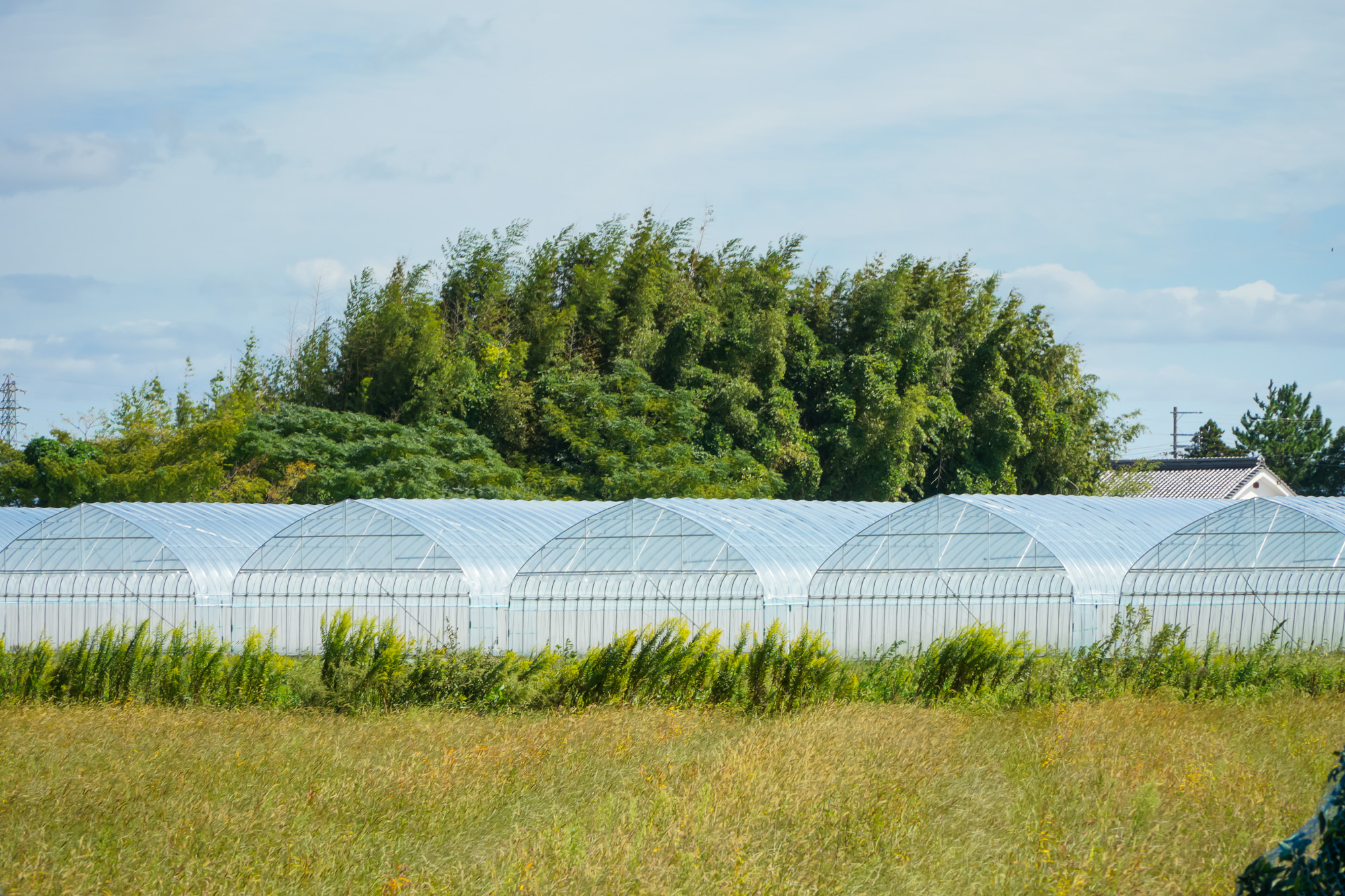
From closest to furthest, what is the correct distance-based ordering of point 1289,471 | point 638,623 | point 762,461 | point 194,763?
point 194,763
point 638,623
point 762,461
point 1289,471

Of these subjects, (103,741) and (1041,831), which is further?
(103,741)

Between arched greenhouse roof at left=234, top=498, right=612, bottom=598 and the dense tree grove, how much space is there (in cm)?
873

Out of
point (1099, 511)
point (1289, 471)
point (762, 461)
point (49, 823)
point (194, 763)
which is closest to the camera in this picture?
point (49, 823)

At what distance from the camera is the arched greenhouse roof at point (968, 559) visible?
21.0 m

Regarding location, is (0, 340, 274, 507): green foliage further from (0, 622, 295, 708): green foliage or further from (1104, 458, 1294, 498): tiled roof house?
(1104, 458, 1294, 498): tiled roof house

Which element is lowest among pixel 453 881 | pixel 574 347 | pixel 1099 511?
pixel 453 881

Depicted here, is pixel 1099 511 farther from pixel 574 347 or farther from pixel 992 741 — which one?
pixel 574 347

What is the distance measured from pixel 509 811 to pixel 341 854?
159 centimetres

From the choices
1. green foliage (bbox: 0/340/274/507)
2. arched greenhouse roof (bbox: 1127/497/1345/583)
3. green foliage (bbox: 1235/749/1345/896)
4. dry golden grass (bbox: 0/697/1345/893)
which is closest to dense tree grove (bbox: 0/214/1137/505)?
green foliage (bbox: 0/340/274/507)

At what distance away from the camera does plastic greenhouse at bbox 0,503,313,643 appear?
2292 cm

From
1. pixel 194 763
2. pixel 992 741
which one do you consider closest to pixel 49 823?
pixel 194 763

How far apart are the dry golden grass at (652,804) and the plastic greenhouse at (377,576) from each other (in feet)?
28.0

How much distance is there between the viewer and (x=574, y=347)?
131ft

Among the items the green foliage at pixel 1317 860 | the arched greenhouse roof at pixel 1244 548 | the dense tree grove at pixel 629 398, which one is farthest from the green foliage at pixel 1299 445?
the green foliage at pixel 1317 860
